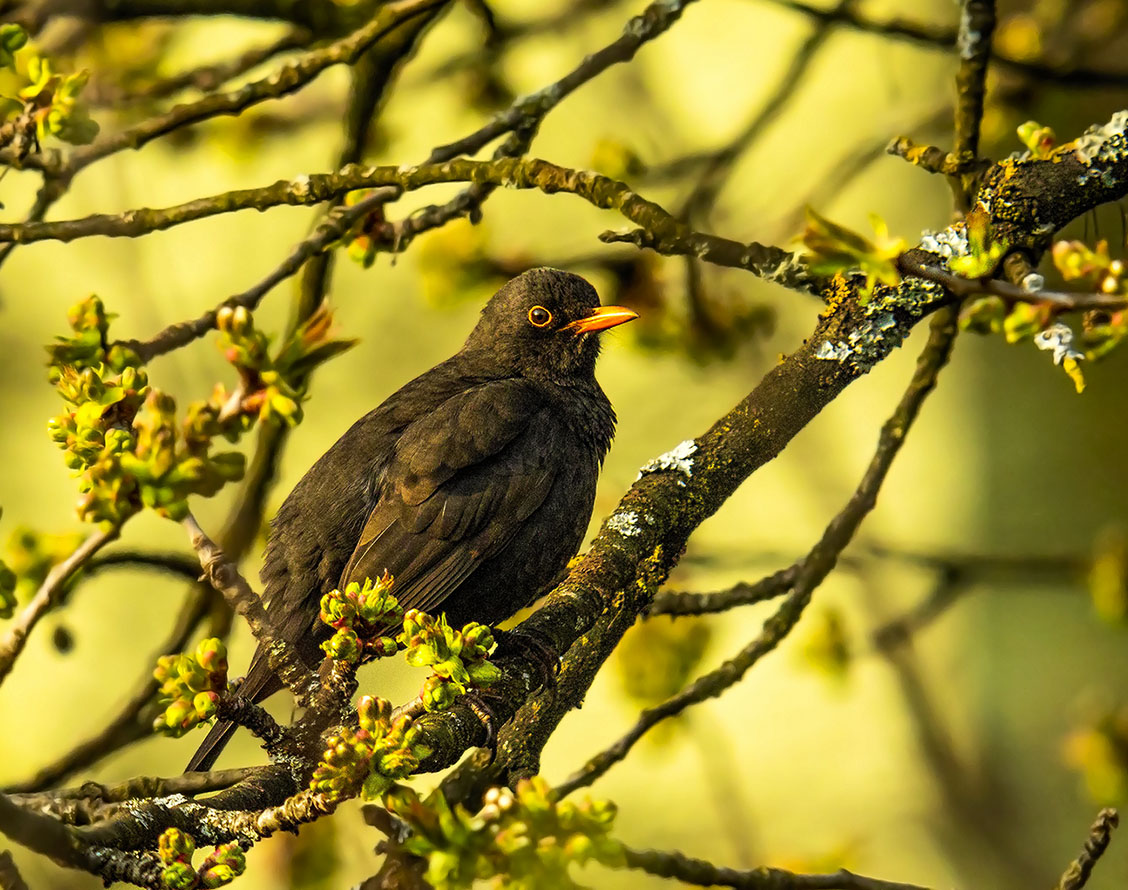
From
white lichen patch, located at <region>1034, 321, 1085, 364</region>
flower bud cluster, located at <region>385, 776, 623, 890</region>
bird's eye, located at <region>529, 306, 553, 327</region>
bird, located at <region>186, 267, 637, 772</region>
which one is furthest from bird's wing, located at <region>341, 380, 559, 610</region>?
white lichen patch, located at <region>1034, 321, 1085, 364</region>

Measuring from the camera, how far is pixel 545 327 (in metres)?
4.52

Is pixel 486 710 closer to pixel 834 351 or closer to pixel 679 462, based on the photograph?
pixel 679 462

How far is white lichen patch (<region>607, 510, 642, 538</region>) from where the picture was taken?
3.09 m

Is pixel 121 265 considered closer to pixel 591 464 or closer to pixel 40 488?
pixel 40 488

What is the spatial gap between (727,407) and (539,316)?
3.41 metres

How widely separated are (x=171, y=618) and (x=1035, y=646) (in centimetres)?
581

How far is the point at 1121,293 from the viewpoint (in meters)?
1.90

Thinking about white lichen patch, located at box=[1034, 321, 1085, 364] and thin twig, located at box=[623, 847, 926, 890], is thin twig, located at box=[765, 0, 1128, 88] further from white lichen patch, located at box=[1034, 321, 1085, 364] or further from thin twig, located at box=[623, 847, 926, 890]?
thin twig, located at box=[623, 847, 926, 890]

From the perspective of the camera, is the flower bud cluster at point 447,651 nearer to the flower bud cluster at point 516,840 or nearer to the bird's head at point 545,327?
the flower bud cluster at point 516,840

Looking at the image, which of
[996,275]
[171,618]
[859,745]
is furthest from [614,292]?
[171,618]

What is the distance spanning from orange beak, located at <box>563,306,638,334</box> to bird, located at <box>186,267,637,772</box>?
14.5 inches

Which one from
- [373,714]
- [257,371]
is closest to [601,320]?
[257,371]

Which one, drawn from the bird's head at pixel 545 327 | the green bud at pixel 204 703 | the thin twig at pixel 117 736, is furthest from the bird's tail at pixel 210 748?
the bird's head at pixel 545 327

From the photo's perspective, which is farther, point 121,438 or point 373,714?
point 121,438
